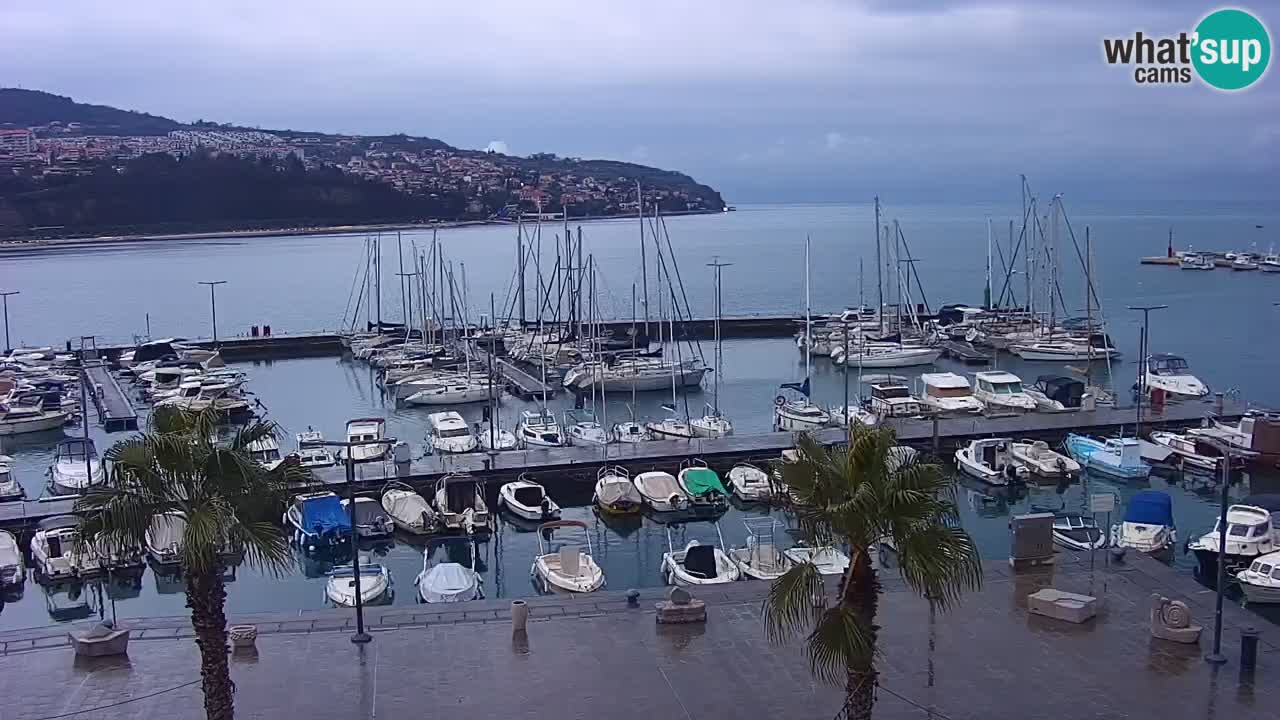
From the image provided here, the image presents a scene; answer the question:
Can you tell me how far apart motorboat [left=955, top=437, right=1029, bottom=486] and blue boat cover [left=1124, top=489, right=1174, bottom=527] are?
236 inches

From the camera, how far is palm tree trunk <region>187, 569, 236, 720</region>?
29.2 feet

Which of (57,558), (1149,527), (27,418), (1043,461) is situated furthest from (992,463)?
(27,418)

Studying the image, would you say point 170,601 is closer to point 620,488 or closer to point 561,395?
point 620,488

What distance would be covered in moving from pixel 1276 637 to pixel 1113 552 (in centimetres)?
285

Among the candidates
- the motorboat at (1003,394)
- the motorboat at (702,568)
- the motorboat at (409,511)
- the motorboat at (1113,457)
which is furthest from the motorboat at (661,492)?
the motorboat at (1003,394)

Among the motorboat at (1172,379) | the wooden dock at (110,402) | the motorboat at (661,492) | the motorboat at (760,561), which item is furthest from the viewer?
the wooden dock at (110,402)

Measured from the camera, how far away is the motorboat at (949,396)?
35312 millimetres

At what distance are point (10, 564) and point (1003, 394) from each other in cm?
2789

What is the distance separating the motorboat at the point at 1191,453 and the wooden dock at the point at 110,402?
3194cm

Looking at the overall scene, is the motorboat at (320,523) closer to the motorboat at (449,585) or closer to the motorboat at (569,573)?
the motorboat at (449,585)

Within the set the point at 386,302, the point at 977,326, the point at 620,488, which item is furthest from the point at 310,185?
the point at 620,488

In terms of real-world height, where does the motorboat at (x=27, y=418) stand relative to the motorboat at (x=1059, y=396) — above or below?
below

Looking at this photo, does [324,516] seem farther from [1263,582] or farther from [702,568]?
[1263,582]

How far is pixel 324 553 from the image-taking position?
24109mm
